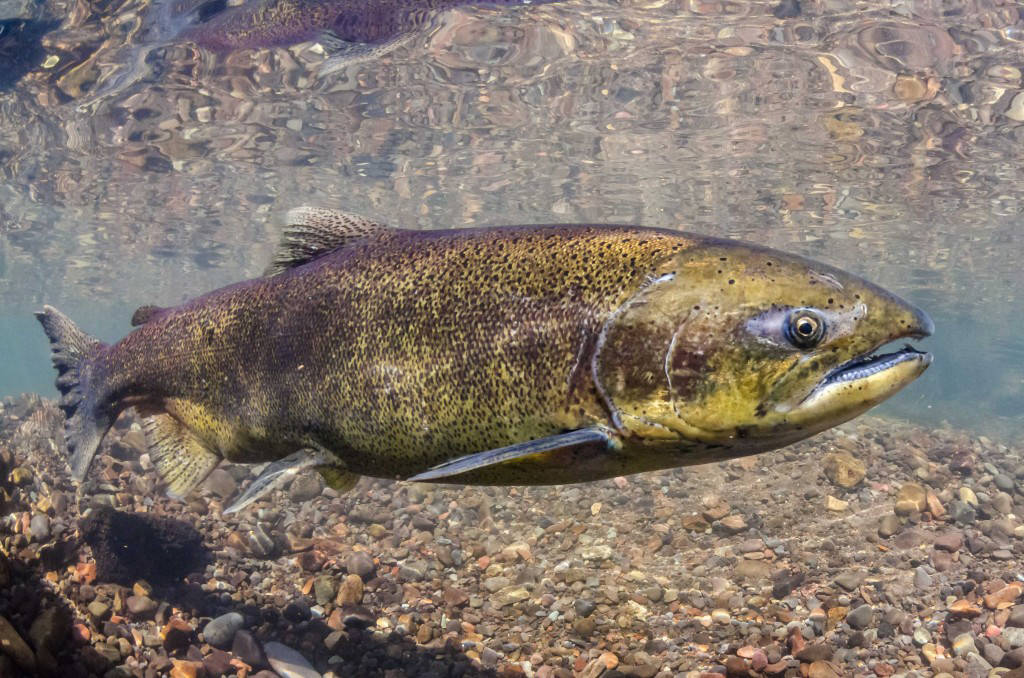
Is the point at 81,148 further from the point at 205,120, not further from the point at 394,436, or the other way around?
the point at 394,436

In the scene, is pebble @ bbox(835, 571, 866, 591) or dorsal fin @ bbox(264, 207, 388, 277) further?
pebble @ bbox(835, 571, 866, 591)

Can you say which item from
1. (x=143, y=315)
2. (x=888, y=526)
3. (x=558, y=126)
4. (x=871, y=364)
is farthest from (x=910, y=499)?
(x=558, y=126)

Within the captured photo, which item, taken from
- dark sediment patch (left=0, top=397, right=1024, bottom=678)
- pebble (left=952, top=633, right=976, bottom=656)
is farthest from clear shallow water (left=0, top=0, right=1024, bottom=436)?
pebble (left=952, top=633, right=976, bottom=656)

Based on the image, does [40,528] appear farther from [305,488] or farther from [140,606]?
[305,488]

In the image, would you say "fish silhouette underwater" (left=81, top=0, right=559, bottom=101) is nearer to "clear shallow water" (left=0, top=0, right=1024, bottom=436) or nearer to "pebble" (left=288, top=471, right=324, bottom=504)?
"clear shallow water" (left=0, top=0, right=1024, bottom=436)

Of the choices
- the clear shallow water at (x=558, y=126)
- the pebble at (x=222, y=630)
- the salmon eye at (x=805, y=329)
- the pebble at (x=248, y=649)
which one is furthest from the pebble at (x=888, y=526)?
the clear shallow water at (x=558, y=126)

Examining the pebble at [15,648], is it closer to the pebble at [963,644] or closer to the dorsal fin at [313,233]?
the dorsal fin at [313,233]

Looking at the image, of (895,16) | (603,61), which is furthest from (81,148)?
(895,16)
